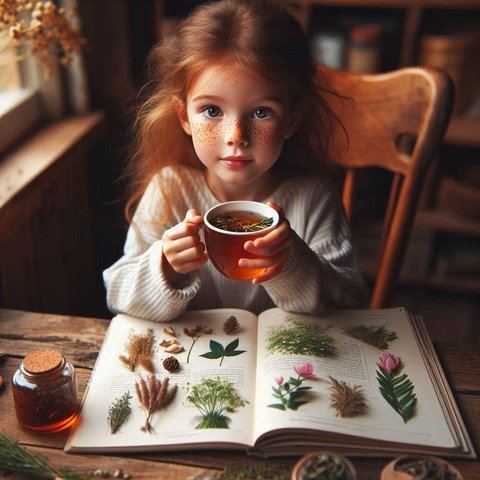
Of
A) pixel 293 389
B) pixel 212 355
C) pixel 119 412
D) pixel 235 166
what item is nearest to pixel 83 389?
pixel 119 412

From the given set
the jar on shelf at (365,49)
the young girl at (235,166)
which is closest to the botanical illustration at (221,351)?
the young girl at (235,166)

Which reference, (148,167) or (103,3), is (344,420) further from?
(103,3)

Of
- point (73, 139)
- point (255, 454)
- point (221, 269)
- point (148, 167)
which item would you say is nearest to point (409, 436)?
point (255, 454)

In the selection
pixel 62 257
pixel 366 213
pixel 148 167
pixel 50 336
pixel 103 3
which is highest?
pixel 103 3

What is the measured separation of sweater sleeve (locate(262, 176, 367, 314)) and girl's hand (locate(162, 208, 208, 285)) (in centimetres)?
15

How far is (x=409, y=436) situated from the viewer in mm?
830

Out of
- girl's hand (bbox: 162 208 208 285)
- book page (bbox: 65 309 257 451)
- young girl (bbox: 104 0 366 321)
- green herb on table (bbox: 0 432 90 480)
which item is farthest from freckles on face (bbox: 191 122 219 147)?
green herb on table (bbox: 0 432 90 480)

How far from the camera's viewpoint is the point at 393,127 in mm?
1330

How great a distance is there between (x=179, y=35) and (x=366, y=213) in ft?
4.58

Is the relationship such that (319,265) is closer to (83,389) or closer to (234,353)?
(234,353)

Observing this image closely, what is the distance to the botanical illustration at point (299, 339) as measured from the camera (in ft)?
3.17

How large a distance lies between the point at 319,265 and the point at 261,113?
0.95 feet

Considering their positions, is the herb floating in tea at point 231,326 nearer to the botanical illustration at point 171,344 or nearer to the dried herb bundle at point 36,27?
the botanical illustration at point 171,344

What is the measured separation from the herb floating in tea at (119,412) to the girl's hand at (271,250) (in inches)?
9.9
